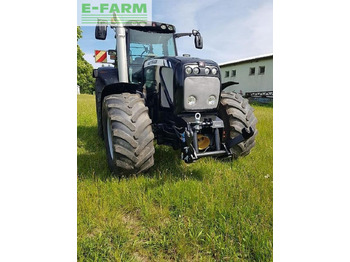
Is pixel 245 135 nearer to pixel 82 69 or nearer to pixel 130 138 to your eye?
pixel 130 138

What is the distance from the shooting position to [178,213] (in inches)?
74.9

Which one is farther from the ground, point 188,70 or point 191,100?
point 188,70

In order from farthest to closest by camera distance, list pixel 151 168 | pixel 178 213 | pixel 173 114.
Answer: pixel 151 168, pixel 173 114, pixel 178 213

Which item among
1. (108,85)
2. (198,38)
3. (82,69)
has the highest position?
(198,38)

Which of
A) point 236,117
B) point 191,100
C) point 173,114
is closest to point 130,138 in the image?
point 173,114

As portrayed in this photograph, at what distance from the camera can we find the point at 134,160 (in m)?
2.25

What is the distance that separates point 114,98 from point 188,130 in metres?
0.90

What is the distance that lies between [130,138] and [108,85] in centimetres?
107

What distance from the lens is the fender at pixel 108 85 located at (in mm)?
2916

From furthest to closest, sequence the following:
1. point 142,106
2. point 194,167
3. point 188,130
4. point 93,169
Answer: point 194,167
point 93,169
point 142,106
point 188,130
